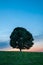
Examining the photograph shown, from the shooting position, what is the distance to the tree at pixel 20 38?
2670 inches

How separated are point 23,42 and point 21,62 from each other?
41775 mm

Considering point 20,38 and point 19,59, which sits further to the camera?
point 20,38

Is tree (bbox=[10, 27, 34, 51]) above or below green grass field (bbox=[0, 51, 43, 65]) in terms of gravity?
above

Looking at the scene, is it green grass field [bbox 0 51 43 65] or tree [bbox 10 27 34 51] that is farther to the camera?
tree [bbox 10 27 34 51]

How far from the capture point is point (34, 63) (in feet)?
87.1

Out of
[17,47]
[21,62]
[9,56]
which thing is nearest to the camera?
[21,62]

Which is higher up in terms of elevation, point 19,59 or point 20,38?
point 20,38

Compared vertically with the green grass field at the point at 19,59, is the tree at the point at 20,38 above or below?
above

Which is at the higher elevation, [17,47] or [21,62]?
[17,47]

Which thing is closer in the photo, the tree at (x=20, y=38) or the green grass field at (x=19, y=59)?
the green grass field at (x=19, y=59)

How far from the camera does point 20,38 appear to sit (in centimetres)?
6850

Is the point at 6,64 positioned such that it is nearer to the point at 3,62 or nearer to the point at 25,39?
the point at 3,62

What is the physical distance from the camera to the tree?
67812 millimetres

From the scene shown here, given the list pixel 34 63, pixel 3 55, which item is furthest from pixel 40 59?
pixel 3 55
